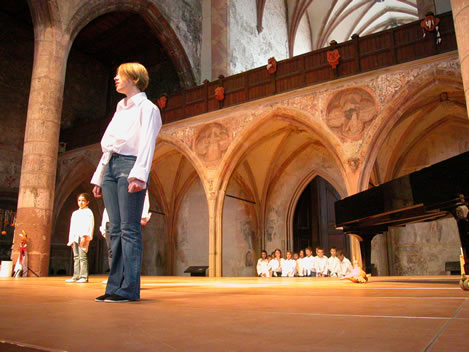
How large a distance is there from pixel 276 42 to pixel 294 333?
22.2 m

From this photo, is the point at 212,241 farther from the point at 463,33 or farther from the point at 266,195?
the point at 463,33

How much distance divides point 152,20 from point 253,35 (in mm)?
4985

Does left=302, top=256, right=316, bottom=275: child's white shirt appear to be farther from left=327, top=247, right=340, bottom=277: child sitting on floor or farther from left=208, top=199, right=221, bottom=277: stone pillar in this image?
left=208, top=199, right=221, bottom=277: stone pillar

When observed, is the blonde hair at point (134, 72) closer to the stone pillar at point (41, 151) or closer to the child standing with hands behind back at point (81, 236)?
the child standing with hands behind back at point (81, 236)

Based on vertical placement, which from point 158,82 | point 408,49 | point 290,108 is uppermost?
point 158,82

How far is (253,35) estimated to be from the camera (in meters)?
Result: 19.5

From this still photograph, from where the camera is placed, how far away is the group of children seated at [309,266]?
40.9ft

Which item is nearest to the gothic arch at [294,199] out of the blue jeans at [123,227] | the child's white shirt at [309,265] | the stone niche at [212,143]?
the child's white shirt at [309,265]

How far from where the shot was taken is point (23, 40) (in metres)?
18.4

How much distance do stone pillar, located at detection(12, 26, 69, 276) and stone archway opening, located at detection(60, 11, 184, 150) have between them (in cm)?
617

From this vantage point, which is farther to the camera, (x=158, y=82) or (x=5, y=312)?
(x=158, y=82)

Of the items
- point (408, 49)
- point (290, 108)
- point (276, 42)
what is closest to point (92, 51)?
point (276, 42)

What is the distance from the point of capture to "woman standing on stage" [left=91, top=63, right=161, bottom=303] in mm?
2510

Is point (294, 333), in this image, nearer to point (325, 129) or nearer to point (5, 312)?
point (5, 312)
